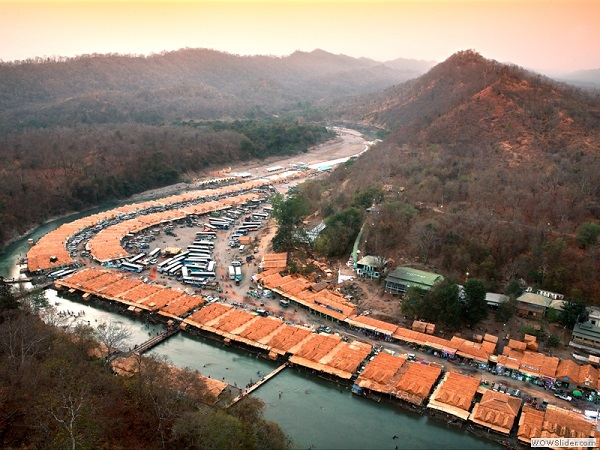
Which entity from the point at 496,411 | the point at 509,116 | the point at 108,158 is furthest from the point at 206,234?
the point at 509,116

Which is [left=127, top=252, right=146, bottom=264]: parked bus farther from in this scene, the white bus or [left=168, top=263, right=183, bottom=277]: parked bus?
the white bus

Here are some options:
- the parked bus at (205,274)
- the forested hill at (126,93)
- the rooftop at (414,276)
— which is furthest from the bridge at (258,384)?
the forested hill at (126,93)

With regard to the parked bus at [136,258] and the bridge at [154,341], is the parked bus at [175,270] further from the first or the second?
the bridge at [154,341]

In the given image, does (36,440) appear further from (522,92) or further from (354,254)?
(522,92)

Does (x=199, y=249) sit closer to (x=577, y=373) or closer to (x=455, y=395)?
(x=455, y=395)

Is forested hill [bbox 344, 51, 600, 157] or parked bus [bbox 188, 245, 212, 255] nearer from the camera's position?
parked bus [bbox 188, 245, 212, 255]

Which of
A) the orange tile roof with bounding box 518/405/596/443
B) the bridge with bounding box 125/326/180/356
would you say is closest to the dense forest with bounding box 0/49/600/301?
the orange tile roof with bounding box 518/405/596/443
